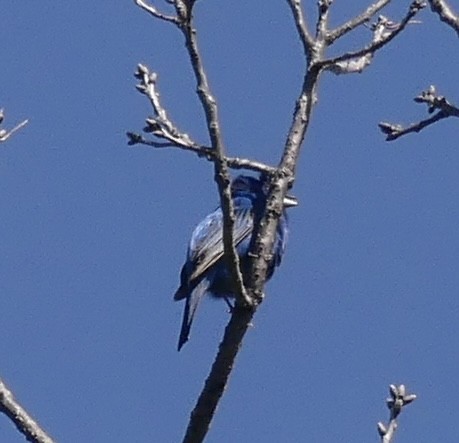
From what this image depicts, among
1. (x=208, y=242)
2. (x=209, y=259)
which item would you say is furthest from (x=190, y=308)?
(x=208, y=242)

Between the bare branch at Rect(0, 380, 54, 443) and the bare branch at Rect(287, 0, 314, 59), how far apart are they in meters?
2.13

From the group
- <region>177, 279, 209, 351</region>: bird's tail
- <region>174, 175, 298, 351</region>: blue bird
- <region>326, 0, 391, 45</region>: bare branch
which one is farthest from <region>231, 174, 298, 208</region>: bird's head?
<region>326, 0, 391, 45</region>: bare branch

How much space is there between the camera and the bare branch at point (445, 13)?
6199mm

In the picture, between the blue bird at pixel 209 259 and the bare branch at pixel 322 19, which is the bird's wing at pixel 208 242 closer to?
the blue bird at pixel 209 259

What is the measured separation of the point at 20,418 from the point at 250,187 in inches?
234

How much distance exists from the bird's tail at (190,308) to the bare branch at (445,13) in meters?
4.11

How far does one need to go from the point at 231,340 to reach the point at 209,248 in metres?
3.69

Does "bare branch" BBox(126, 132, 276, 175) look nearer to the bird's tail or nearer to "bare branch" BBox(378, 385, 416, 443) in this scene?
"bare branch" BBox(378, 385, 416, 443)

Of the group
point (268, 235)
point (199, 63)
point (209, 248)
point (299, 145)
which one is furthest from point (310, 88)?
point (209, 248)

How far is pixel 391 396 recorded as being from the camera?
256 inches

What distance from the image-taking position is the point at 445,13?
6270mm

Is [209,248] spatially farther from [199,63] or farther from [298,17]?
[199,63]

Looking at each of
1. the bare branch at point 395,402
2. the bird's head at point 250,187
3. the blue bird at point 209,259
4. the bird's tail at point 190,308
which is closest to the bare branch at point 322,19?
the bare branch at point 395,402

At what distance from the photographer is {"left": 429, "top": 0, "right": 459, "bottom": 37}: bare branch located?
620cm
